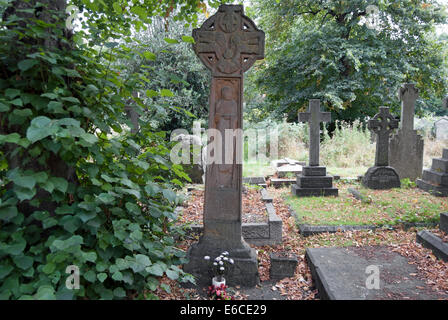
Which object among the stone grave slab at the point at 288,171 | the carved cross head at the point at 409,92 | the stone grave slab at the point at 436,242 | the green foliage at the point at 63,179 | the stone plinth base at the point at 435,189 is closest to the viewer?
the green foliage at the point at 63,179

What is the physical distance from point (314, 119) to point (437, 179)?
3.35 metres

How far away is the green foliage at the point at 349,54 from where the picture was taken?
1338 cm

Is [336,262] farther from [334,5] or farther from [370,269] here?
[334,5]

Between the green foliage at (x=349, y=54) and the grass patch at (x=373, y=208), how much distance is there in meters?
6.46

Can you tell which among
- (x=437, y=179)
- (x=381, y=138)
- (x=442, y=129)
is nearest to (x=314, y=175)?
(x=381, y=138)

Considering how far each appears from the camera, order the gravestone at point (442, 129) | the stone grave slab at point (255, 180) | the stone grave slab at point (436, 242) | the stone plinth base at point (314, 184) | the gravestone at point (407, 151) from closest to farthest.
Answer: the stone grave slab at point (436, 242), the stone plinth base at point (314, 184), the stone grave slab at point (255, 180), the gravestone at point (407, 151), the gravestone at point (442, 129)

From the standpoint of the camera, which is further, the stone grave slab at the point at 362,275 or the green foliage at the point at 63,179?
the stone grave slab at the point at 362,275

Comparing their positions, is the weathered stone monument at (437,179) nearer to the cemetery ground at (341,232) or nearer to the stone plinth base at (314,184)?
the cemetery ground at (341,232)

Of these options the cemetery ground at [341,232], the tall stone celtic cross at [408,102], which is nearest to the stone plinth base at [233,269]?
the cemetery ground at [341,232]

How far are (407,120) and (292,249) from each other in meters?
6.63

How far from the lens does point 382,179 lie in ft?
26.8

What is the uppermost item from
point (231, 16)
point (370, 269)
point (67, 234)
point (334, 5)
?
point (334, 5)

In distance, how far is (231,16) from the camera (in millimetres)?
3662
